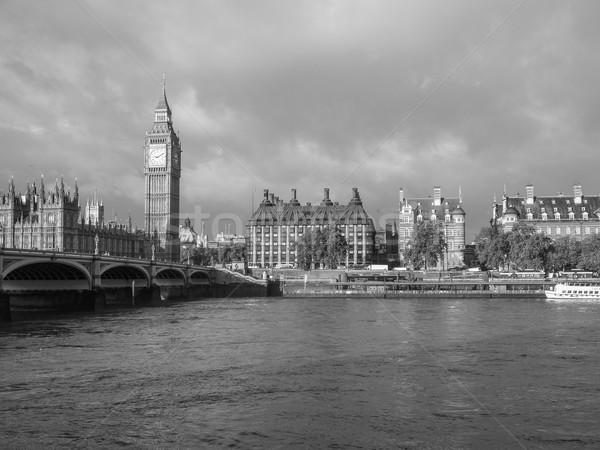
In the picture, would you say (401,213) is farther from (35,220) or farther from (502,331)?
(502,331)

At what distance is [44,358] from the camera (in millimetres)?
35438

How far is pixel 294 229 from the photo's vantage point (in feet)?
604

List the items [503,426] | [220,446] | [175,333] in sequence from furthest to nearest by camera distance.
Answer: [175,333] < [503,426] < [220,446]

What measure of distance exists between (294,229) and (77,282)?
108 meters

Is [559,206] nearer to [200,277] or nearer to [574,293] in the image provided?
[574,293]

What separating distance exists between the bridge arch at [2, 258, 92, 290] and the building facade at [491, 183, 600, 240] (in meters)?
90.7

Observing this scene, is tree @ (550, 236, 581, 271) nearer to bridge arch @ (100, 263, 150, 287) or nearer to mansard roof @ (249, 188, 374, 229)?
mansard roof @ (249, 188, 374, 229)

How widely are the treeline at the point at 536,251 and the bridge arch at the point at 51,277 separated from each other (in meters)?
73.3

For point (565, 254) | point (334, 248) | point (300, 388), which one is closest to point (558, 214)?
point (565, 254)

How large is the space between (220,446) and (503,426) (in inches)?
360

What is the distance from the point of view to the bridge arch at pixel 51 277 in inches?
2844

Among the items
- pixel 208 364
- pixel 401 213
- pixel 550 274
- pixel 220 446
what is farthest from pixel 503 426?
pixel 401 213

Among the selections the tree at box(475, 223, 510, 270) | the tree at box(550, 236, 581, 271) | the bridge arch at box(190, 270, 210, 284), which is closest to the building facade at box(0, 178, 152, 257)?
the bridge arch at box(190, 270, 210, 284)

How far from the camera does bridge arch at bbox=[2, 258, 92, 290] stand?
237 feet
